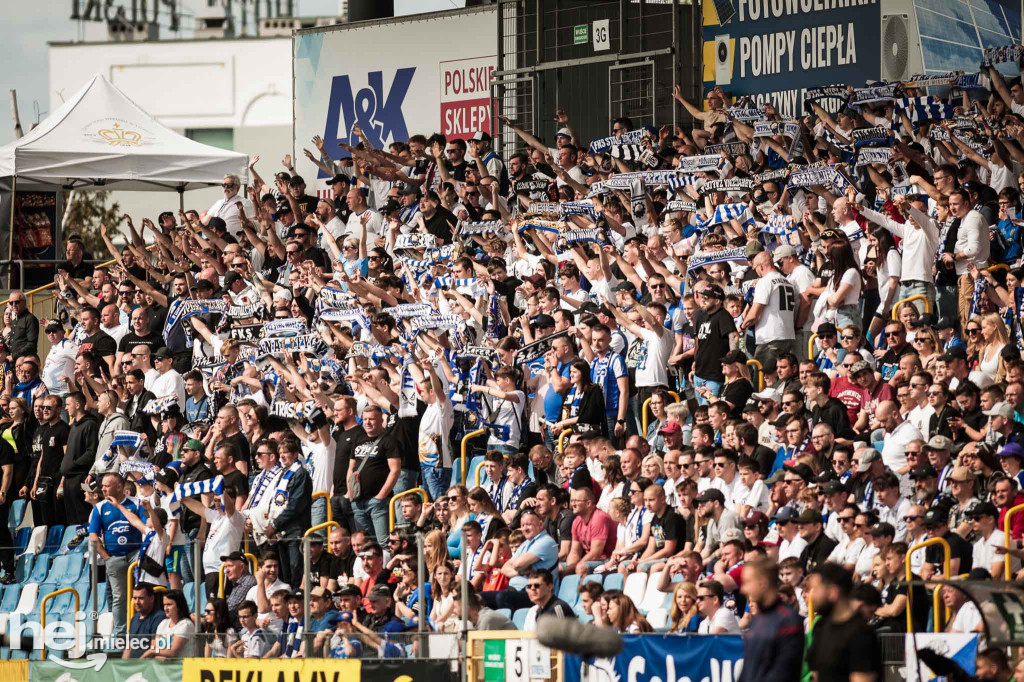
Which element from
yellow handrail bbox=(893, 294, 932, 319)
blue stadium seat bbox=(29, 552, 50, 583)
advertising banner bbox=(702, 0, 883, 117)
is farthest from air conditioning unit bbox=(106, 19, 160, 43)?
yellow handrail bbox=(893, 294, 932, 319)

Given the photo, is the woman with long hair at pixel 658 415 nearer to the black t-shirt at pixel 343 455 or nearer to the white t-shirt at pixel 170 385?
the black t-shirt at pixel 343 455

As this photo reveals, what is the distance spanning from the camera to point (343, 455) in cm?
1808

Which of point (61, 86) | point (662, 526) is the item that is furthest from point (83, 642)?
point (61, 86)

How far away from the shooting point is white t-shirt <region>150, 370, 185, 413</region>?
2073cm

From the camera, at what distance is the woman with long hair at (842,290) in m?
17.3

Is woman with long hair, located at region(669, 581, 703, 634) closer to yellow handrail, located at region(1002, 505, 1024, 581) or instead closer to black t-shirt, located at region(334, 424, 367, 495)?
yellow handrail, located at region(1002, 505, 1024, 581)

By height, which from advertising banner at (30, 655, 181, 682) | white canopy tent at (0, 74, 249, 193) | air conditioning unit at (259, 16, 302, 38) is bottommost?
advertising banner at (30, 655, 181, 682)

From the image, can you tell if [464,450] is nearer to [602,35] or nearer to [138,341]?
[138,341]

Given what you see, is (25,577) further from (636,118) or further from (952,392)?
(636,118)

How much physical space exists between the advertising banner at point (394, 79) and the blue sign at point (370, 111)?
0.02 metres

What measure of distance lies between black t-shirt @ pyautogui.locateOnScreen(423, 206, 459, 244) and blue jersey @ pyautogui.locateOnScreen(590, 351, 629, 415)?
5.59 m

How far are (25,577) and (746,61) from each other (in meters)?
13.5

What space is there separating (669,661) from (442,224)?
11708mm

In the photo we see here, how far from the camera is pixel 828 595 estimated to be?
340 inches
